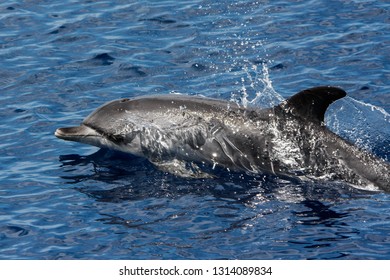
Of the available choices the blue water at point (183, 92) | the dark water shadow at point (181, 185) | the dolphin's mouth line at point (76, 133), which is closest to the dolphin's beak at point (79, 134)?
the dolphin's mouth line at point (76, 133)

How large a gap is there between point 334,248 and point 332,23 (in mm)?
10588

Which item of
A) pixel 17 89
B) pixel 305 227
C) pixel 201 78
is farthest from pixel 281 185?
pixel 17 89

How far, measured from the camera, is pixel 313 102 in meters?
15.0

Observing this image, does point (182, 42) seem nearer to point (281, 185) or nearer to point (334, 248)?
point (281, 185)

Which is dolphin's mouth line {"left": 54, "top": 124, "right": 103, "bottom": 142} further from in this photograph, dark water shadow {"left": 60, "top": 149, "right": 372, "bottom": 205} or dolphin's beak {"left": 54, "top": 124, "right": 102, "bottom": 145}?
dark water shadow {"left": 60, "top": 149, "right": 372, "bottom": 205}

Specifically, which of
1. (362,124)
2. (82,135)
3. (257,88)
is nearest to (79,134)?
(82,135)

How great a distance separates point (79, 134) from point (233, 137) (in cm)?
315

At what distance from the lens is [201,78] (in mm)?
20109

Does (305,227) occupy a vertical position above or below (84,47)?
below

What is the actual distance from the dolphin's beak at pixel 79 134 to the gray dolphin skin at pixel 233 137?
2cm

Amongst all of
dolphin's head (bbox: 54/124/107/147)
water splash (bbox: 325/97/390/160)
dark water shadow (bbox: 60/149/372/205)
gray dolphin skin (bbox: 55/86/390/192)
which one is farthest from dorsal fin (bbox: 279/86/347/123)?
dolphin's head (bbox: 54/124/107/147)

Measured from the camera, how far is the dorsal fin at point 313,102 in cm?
1477

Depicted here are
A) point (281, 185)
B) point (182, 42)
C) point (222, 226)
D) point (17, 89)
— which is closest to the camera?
point (222, 226)

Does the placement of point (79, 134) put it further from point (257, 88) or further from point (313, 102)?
point (313, 102)
